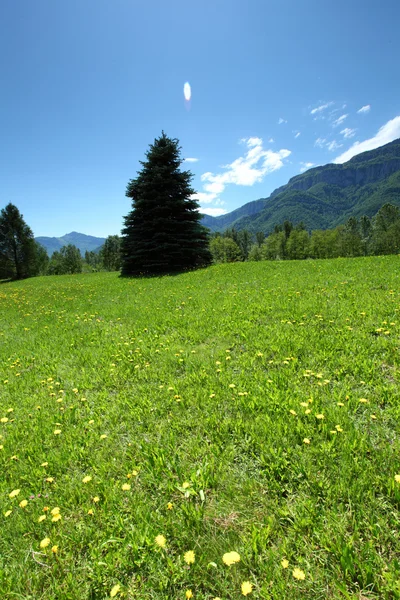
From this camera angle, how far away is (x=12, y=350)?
6.36 metres

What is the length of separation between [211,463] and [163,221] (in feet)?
60.0

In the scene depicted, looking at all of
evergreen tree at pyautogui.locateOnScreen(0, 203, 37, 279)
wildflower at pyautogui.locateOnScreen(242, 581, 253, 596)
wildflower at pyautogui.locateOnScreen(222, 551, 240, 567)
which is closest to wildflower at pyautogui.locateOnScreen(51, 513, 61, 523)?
wildflower at pyautogui.locateOnScreen(222, 551, 240, 567)

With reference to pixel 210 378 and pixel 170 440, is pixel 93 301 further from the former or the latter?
pixel 170 440

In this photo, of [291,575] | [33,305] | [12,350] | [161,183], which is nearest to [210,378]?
[291,575]

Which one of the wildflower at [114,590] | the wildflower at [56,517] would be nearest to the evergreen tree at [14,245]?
the wildflower at [56,517]

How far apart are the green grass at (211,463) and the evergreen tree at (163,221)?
1423 cm

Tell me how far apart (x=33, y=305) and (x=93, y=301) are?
3.13m

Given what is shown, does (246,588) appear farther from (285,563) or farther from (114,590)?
(114,590)

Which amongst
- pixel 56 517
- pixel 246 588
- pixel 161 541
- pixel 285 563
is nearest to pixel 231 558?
pixel 246 588

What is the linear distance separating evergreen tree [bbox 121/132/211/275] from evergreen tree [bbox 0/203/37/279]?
25472mm

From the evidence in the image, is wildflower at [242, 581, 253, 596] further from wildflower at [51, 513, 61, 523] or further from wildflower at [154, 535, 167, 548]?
wildflower at [51, 513, 61, 523]

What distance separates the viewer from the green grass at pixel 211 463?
5.70 ft

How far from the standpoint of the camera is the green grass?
1738 mm

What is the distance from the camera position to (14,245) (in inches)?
1455
